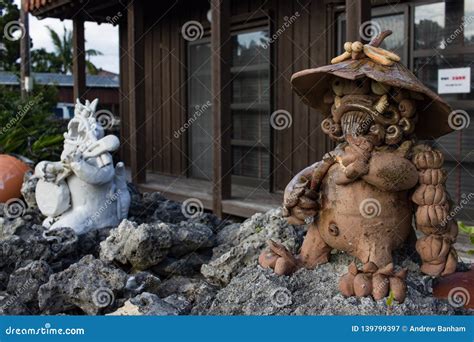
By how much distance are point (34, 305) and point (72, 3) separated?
513 centimetres

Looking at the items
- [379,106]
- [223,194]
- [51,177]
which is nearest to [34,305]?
[51,177]

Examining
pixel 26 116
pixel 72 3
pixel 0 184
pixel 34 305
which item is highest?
pixel 72 3

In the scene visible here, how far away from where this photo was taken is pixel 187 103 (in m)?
8.70

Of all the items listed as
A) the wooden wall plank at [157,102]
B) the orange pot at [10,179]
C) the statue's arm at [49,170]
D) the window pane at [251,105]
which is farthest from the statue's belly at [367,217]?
the wooden wall plank at [157,102]

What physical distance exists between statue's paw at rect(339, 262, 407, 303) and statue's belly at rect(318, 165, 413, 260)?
95mm

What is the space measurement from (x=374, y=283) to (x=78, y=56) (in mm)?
6754

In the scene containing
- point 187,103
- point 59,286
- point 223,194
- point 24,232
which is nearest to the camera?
point 59,286

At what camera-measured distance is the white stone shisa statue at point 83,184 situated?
438cm

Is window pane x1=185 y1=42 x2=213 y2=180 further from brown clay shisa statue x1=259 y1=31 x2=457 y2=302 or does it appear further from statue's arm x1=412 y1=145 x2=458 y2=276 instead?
statue's arm x1=412 y1=145 x2=458 y2=276

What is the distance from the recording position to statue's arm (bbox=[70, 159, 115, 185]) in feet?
14.2

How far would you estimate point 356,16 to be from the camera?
15.1ft

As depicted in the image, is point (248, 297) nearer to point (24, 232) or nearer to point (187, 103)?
point (24, 232)

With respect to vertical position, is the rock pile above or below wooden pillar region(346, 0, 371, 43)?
below

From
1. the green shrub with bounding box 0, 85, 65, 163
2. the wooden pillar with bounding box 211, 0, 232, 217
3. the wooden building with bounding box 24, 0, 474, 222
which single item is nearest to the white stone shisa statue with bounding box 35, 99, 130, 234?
the wooden pillar with bounding box 211, 0, 232, 217
